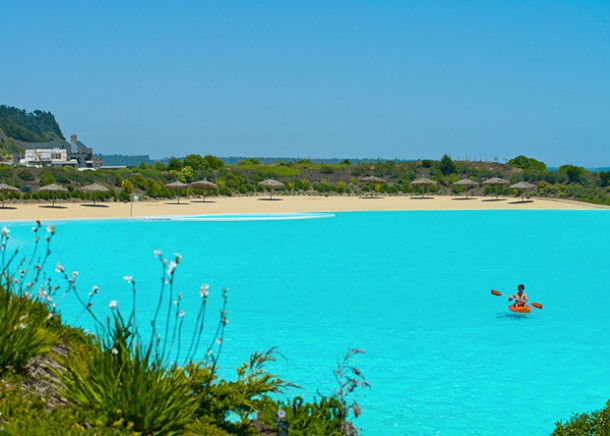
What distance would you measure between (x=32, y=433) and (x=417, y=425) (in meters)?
5.18

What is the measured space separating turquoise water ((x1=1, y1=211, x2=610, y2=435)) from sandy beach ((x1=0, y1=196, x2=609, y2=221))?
3944 millimetres

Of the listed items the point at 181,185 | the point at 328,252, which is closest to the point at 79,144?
the point at 181,185

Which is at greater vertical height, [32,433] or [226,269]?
[32,433]

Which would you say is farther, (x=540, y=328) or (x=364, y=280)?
(x=364, y=280)

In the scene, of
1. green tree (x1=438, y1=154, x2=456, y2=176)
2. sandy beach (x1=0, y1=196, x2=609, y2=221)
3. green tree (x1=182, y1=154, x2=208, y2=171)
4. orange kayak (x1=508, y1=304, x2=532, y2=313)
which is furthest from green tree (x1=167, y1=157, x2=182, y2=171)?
orange kayak (x1=508, y1=304, x2=532, y2=313)

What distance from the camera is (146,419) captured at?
4047 millimetres

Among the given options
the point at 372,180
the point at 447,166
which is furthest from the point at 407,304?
the point at 447,166

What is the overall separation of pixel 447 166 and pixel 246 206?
31141 millimetres

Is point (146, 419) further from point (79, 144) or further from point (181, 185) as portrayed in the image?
point (79, 144)

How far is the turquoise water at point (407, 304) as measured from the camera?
8977 millimetres

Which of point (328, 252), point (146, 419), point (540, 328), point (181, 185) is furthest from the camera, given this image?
point (181, 185)

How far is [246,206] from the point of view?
3991cm

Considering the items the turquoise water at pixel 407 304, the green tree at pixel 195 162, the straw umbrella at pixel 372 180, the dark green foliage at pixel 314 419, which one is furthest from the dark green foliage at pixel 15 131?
the dark green foliage at pixel 314 419

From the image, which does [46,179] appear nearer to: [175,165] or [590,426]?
[175,165]
